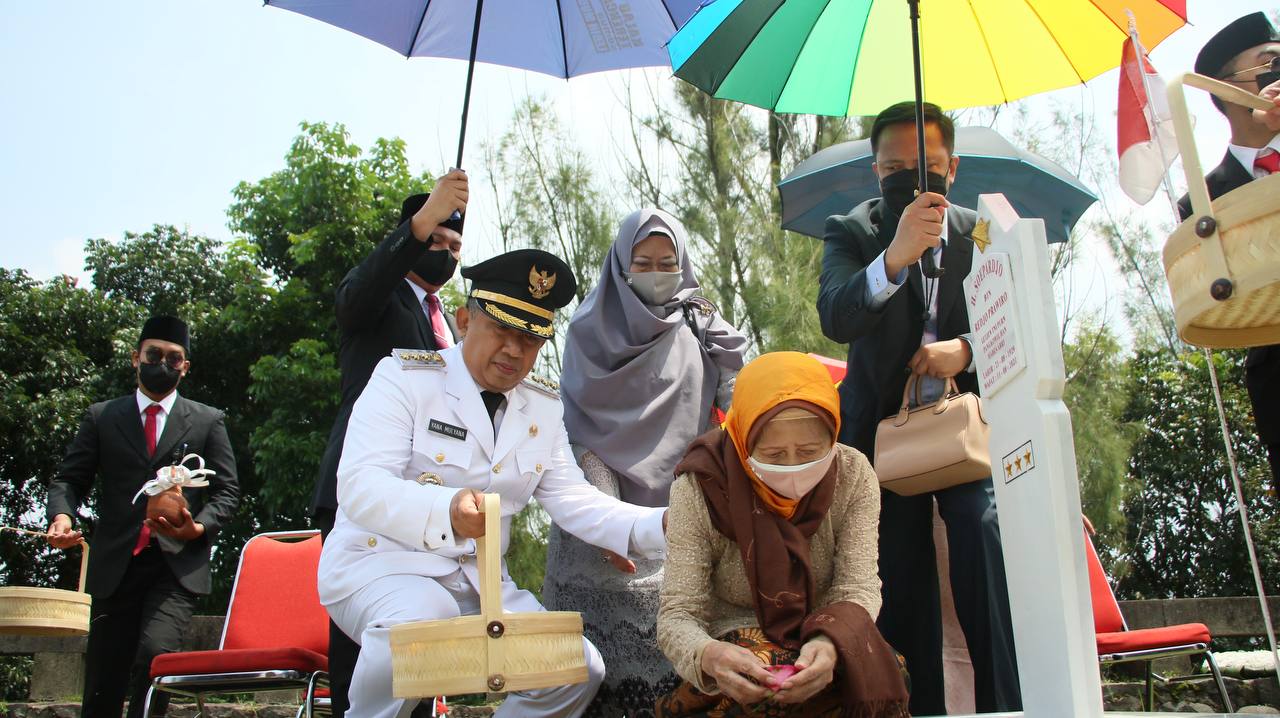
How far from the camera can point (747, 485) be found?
2598 mm

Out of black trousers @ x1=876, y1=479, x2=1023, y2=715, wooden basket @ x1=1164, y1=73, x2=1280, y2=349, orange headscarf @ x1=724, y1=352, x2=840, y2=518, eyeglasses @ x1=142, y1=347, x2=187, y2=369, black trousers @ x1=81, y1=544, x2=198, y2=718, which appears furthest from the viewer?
eyeglasses @ x1=142, y1=347, x2=187, y2=369

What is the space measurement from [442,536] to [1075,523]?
5.01ft

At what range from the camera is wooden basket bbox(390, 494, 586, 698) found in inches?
89.9

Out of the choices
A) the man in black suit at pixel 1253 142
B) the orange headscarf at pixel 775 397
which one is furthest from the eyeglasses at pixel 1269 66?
the orange headscarf at pixel 775 397

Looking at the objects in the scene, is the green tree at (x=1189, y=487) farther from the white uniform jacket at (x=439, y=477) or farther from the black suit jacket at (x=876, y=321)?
the white uniform jacket at (x=439, y=477)

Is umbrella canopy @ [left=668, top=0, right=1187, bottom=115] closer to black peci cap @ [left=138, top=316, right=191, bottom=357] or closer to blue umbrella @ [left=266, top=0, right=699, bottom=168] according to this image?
blue umbrella @ [left=266, top=0, right=699, bottom=168]

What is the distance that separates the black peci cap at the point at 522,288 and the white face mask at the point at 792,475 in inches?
34.4

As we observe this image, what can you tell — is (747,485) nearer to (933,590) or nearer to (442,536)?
(442,536)

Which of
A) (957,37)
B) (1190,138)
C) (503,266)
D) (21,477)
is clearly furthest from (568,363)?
(21,477)

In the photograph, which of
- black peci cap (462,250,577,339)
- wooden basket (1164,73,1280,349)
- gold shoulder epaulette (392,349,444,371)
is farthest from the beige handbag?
gold shoulder epaulette (392,349,444,371)

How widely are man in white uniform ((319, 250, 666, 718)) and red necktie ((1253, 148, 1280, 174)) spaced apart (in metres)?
1.94

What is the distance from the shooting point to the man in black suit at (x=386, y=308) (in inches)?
138

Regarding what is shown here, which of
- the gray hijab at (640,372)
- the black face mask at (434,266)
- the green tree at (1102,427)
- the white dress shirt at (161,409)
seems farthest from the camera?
the green tree at (1102,427)

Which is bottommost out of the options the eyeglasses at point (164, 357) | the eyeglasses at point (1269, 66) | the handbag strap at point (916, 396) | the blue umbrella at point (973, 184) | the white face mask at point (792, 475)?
the white face mask at point (792, 475)
